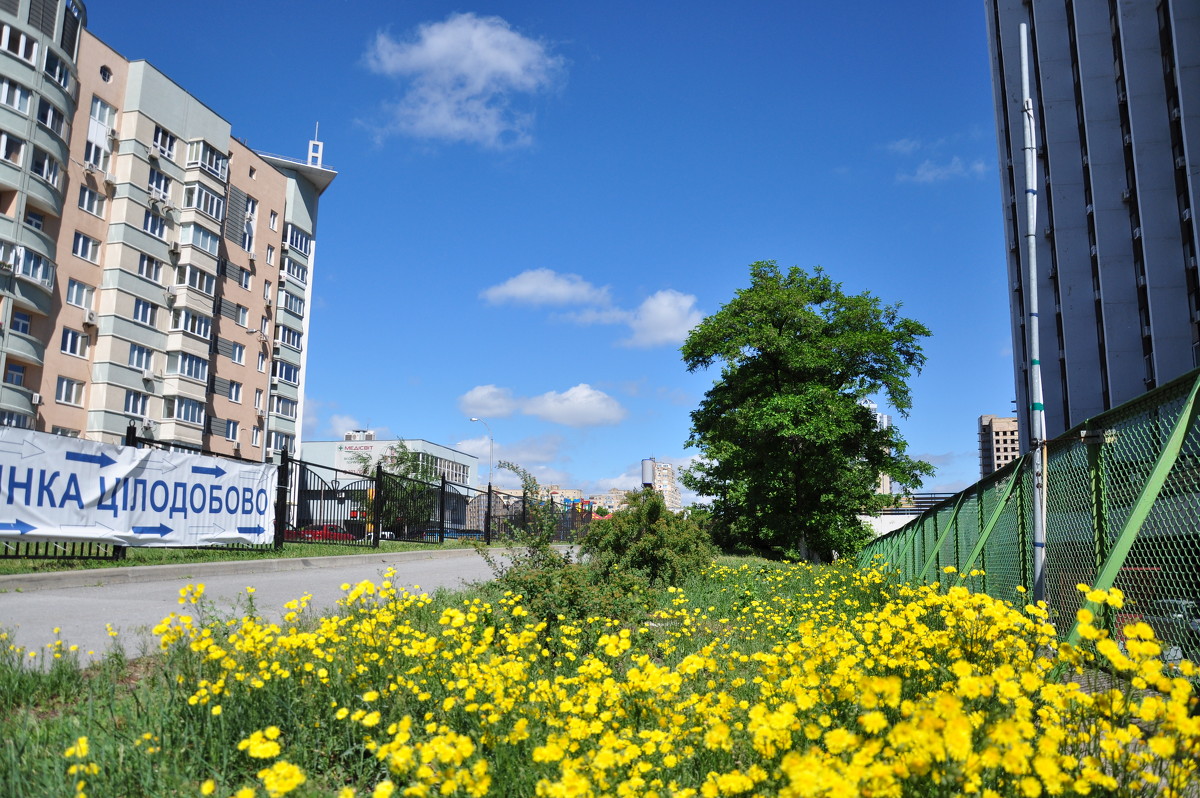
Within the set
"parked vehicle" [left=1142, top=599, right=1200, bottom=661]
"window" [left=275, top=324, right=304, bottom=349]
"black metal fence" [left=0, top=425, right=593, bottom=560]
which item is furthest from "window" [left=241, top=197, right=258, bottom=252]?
"parked vehicle" [left=1142, top=599, right=1200, bottom=661]

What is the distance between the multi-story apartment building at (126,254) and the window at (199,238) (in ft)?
0.40

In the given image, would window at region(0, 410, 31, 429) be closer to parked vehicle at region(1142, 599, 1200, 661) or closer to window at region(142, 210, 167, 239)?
window at region(142, 210, 167, 239)

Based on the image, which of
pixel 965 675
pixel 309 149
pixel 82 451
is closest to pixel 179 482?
pixel 82 451

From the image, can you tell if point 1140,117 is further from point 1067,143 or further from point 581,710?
point 581,710

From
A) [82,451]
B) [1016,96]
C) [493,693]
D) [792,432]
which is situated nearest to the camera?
[493,693]

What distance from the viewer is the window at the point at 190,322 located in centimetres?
4478

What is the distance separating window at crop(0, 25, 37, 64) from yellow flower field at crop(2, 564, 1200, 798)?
3975 cm

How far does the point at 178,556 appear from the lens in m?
13.3

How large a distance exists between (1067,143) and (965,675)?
44.6m

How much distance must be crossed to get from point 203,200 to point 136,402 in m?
12.3

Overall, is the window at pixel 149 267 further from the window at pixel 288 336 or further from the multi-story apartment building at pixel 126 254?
the window at pixel 288 336

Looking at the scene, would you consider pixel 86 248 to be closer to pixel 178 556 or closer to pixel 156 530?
pixel 156 530

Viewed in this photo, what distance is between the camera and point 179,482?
13.9 metres

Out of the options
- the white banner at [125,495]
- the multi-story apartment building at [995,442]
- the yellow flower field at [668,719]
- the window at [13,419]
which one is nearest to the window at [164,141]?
the window at [13,419]
